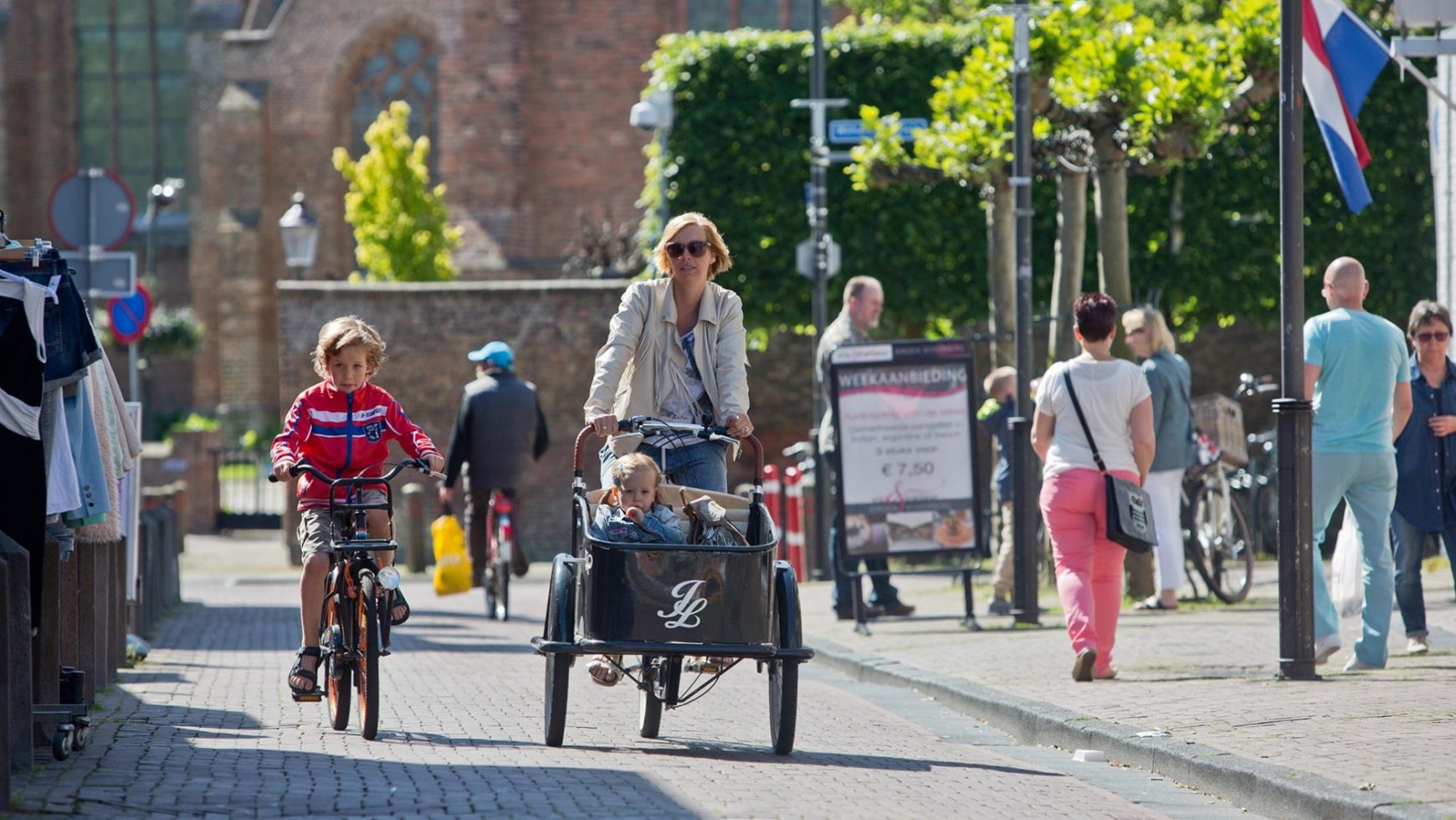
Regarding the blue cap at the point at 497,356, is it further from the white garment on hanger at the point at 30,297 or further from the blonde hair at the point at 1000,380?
the white garment on hanger at the point at 30,297

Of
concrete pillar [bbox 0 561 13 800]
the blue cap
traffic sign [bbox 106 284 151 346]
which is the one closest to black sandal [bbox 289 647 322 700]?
concrete pillar [bbox 0 561 13 800]

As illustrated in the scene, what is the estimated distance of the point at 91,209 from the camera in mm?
16156

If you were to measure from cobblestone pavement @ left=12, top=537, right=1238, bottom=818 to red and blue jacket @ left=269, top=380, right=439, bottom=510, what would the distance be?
0.97 m

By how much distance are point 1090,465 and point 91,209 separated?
921 cm

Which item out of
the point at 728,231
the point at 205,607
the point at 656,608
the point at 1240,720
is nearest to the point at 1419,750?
the point at 1240,720

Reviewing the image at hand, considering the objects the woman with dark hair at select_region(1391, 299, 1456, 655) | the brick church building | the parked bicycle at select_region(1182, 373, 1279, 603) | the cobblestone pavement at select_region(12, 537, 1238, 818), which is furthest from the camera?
the brick church building

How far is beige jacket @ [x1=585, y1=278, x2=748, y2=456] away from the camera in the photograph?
8211 mm

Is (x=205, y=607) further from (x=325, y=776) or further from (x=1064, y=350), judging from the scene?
(x=325, y=776)

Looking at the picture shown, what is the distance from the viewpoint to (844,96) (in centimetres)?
2672

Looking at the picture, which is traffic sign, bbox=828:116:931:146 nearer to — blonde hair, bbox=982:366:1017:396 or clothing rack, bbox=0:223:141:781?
blonde hair, bbox=982:366:1017:396

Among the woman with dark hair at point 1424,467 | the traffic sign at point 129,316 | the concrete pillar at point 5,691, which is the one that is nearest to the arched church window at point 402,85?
the traffic sign at point 129,316

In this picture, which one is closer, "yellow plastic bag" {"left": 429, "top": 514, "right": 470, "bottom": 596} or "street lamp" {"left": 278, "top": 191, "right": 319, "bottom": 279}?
A: "yellow plastic bag" {"left": 429, "top": 514, "right": 470, "bottom": 596}

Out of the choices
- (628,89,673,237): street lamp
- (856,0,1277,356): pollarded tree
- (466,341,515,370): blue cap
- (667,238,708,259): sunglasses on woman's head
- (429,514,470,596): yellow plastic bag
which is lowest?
(429,514,470,596): yellow plastic bag

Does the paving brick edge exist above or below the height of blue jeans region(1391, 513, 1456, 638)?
below
